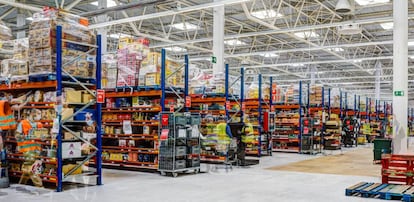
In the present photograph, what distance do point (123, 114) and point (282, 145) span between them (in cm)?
950

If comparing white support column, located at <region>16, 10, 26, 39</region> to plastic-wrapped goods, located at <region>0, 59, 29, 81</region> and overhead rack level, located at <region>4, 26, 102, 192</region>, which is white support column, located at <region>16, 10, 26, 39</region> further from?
overhead rack level, located at <region>4, 26, 102, 192</region>

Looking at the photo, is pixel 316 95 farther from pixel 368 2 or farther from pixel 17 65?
pixel 17 65

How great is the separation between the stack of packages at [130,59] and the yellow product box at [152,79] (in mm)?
276

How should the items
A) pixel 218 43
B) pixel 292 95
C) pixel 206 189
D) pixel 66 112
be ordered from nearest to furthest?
pixel 66 112, pixel 206 189, pixel 218 43, pixel 292 95

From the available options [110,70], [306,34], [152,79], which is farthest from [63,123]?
[306,34]

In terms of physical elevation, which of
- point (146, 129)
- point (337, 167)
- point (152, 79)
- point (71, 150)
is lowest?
point (337, 167)

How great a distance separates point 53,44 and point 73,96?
1069 mm

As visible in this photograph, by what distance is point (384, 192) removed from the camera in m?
7.67

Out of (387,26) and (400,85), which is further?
(387,26)

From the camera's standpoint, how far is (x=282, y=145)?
19203 mm

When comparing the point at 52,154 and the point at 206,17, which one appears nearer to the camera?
the point at 52,154

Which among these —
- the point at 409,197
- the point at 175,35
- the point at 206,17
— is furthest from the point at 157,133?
the point at 175,35

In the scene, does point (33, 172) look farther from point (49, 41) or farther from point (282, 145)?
point (282, 145)

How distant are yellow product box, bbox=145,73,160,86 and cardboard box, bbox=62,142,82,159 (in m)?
2.97
